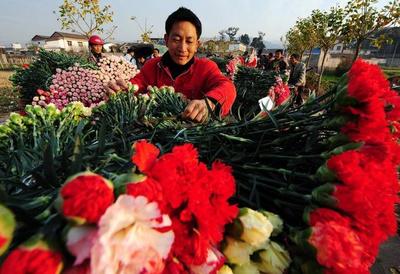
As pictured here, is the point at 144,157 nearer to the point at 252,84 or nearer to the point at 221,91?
the point at 221,91

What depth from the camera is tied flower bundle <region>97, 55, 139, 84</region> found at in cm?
261

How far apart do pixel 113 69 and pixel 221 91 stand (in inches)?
56.6

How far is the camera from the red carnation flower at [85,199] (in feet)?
1.44

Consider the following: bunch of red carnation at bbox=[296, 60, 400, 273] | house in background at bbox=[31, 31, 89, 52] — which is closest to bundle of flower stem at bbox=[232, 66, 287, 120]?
bunch of red carnation at bbox=[296, 60, 400, 273]

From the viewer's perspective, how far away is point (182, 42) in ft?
7.38

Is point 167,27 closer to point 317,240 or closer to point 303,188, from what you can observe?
point 303,188

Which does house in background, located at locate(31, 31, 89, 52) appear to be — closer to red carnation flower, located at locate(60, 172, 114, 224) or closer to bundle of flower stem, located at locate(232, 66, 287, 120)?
bundle of flower stem, located at locate(232, 66, 287, 120)

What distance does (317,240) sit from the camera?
60 centimetres

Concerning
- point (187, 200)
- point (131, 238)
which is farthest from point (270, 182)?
point (131, 238)

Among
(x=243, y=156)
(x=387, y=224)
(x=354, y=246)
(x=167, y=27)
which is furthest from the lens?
(x=167, y=27)

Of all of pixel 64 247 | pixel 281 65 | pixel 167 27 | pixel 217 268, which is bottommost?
pixel 281 65

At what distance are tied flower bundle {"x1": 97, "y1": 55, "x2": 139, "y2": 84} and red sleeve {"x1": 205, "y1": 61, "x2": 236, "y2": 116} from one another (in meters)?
0.93

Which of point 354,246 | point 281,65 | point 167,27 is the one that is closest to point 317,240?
point 354,246

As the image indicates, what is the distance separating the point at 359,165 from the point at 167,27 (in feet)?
6.48
